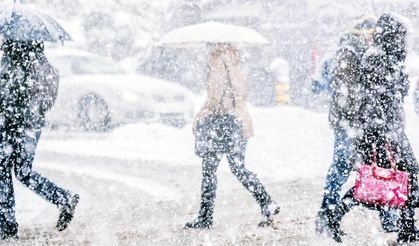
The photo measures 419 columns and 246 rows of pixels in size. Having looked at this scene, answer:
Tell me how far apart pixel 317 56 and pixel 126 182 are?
12.9 meters

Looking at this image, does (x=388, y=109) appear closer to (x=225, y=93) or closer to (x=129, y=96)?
(x=225, y=93)

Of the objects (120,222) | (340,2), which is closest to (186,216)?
(120,222)

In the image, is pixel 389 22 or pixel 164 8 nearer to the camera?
pixel 389 22

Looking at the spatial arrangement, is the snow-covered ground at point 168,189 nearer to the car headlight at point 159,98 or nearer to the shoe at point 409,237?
the shoe at point 409,237

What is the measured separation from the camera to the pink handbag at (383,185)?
614 centimetres

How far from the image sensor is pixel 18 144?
703 cm

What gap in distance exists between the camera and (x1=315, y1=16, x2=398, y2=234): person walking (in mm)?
6672

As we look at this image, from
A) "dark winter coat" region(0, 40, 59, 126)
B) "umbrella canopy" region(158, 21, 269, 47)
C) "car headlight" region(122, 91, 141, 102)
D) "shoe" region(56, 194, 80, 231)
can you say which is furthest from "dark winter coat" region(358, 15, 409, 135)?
"car headlight" region(122, 91, 141, 102)

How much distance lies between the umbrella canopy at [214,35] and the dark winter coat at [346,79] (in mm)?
1222

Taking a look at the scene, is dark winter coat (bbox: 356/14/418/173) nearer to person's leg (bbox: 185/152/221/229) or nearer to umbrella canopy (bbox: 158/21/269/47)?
person's leg (bbox: 185/152/221/229)

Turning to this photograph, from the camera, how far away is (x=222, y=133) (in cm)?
730

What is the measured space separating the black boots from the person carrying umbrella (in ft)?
6.34

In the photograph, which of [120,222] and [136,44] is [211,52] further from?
[136,44]

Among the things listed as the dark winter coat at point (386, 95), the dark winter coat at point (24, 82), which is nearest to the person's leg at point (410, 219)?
the dark winter coat at point (386, 95)
